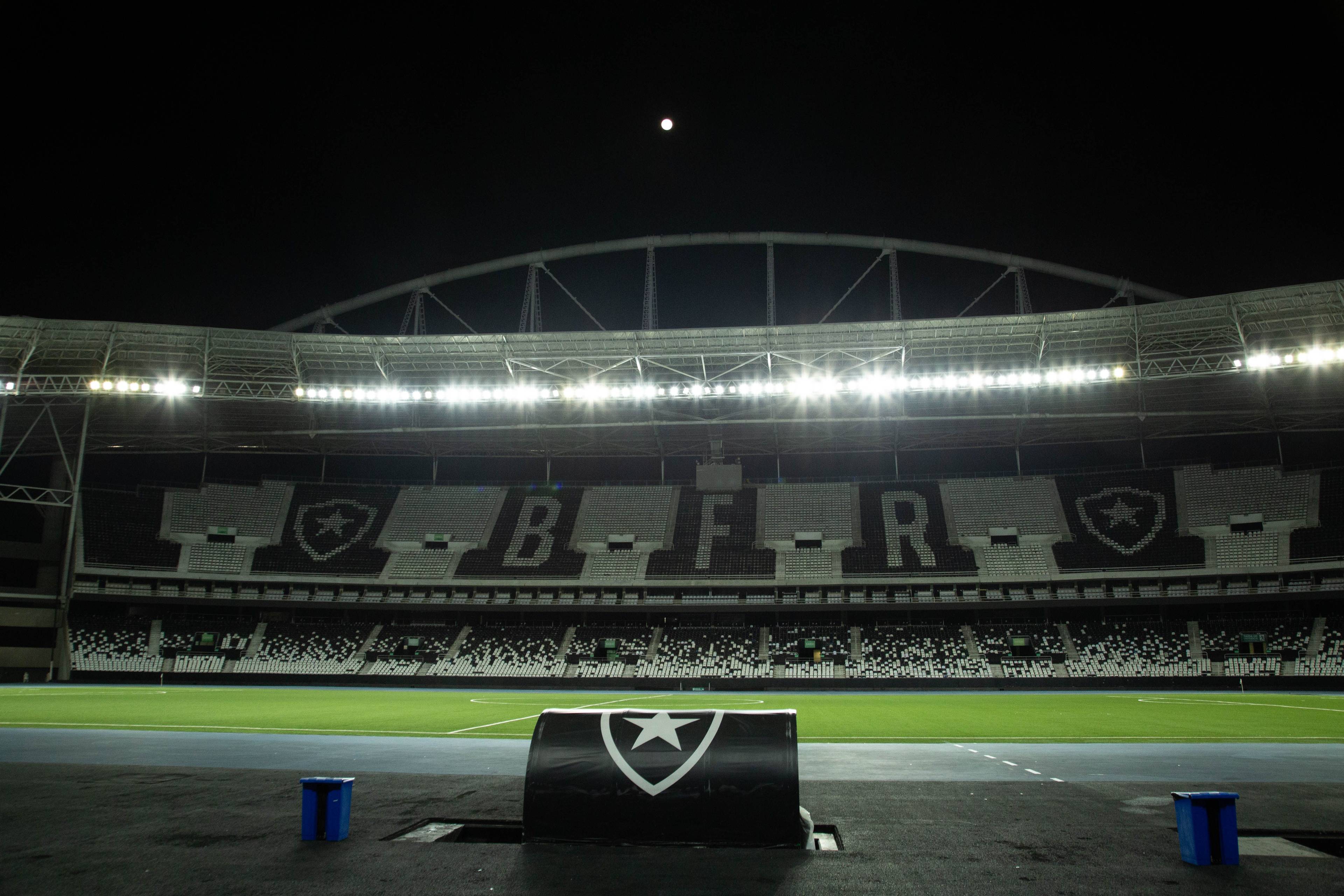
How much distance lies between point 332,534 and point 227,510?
6.63 meters

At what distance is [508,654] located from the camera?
42.2 meters

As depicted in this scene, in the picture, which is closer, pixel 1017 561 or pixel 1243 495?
pixel 1243 495

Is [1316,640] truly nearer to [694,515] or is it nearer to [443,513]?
[694,515]

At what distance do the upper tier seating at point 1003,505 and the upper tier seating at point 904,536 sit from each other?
1128 mm

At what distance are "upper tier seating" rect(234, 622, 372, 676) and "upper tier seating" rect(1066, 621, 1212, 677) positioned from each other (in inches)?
1500

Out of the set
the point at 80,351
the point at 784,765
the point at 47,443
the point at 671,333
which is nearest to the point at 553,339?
the point at 671,333

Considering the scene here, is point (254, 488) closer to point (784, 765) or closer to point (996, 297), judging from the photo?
point (996, 297)

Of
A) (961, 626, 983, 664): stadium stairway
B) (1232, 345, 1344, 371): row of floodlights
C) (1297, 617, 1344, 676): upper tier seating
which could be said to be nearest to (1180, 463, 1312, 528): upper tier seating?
→ (1297, 617, 1344, 676): upper tier seating

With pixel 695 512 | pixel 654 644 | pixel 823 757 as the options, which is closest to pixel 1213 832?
pixel 823 757

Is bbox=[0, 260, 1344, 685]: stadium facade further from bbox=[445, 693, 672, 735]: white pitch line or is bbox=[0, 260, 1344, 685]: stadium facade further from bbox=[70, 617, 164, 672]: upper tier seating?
bbox=[445, 693, 672, 735]: white pitch line

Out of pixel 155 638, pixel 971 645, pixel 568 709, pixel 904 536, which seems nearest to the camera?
pixel 568 709

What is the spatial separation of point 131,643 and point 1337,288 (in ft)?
188

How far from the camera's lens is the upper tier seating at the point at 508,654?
40.7 meters

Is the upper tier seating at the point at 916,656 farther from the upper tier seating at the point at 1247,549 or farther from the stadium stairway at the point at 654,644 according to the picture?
the upper tier seating at the point at 1247,549
